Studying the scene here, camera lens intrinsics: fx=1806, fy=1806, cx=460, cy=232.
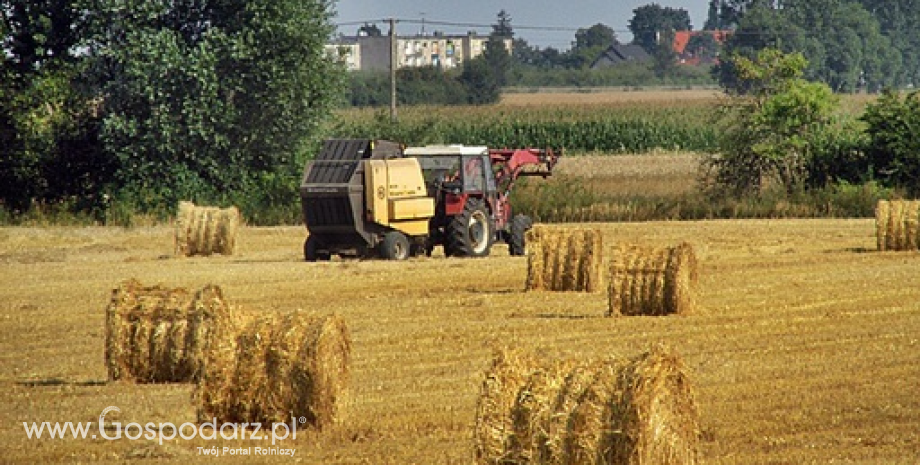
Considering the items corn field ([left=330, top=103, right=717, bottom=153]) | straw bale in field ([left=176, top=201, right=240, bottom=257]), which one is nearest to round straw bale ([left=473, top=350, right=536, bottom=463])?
straw bale in field ([left=176, top=201, right=240, bottom=257])

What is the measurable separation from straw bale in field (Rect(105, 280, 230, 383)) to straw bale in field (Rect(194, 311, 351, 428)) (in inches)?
81.2

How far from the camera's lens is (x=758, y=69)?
4281cm

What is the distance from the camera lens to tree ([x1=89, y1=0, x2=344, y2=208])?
39.6 metres

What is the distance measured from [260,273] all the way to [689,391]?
1712cm

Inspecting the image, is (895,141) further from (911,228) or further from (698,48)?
(698,48)

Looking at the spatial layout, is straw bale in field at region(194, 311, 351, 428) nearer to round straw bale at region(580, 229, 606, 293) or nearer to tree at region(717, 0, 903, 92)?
round straw bale at region(580, 229, 606, 293)

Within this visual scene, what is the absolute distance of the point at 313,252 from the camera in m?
29.2

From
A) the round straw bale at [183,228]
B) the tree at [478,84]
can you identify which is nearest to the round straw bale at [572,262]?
the round straw bale at [183,228]

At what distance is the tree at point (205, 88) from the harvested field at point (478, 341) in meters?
7.47

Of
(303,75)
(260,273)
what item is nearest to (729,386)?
(260,273)

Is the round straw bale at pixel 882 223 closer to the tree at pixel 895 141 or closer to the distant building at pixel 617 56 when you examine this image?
the tree at pixel 895 141

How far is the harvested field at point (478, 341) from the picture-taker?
12539 millimetres

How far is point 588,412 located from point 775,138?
32638 millimetres

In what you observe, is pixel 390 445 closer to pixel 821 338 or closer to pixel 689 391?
pixel 689 391
